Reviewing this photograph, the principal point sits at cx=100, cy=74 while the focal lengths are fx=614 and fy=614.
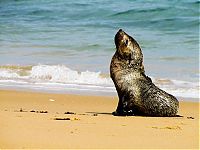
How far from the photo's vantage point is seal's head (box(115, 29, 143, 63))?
23.0 feet

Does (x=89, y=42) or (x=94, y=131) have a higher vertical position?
(x=89, y=42)

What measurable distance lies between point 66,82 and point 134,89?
12.3 ft

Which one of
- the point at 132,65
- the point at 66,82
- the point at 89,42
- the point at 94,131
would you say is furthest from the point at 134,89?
the point at 89,42

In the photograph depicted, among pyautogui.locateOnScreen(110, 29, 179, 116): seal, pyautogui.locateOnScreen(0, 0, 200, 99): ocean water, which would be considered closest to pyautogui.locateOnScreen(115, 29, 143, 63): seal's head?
pyautogui.locateOnScreen(110, 29, 179, 116): seal

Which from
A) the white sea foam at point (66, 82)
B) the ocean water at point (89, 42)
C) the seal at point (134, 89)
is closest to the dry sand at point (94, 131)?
the seal at point (134, 89)

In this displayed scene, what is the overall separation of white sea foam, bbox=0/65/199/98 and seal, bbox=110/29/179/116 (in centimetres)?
228

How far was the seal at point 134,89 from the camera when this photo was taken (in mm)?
6711

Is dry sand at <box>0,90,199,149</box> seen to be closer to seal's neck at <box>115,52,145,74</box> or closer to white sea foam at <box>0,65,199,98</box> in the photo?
seal's neck at <box>115,52,145,74</box>

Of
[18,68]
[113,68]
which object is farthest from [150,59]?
[113,68]

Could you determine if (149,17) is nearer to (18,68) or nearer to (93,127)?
(18,68)

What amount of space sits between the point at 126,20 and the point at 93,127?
1440 centimetres

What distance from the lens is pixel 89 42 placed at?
14.6 metres

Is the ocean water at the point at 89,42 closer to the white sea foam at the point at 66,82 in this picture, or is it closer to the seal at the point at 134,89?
the white sea foam at the point at 66,82

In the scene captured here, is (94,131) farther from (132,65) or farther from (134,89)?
(132,65)
